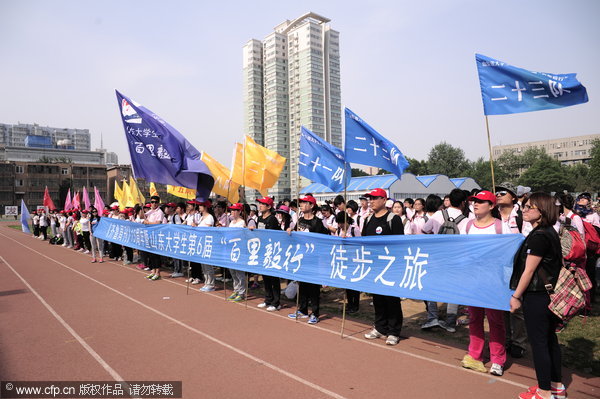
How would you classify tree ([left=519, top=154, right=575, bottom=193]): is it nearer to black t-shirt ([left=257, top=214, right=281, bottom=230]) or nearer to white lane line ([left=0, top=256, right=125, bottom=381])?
black t-shirt ([left=257, top=214, right=281, bottom=230])

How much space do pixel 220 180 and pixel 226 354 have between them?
17.4ft

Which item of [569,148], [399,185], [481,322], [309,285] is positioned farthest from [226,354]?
[569,148]

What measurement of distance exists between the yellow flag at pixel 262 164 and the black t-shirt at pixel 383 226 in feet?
9.32

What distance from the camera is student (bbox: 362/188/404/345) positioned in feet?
17.9

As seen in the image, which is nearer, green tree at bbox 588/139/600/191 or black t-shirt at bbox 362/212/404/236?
black t-shirt at bbox 362/212/404/236

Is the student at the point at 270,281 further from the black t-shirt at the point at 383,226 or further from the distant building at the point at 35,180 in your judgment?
the distant building at the point at 35,180

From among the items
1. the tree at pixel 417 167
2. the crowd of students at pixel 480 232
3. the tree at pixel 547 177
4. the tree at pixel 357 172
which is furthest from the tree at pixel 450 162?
the crowd of students at pixel 480 232

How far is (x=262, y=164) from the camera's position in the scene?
794cm

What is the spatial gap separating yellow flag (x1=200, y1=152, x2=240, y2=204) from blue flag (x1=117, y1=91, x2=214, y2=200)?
0.38m

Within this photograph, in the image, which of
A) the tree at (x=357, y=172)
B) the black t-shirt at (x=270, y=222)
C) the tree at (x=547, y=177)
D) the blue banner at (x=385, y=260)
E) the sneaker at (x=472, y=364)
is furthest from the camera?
the tree at (x=357, y=172)

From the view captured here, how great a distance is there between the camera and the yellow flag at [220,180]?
31.2 feet

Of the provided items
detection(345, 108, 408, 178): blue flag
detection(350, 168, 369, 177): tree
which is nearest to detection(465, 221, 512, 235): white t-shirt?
detection(345, 108, 408, 178): blue flag

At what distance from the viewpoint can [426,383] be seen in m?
4.16

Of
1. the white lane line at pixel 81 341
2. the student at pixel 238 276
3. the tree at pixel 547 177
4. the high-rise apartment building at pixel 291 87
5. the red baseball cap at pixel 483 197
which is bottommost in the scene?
the white lane line at pixel 81 341
